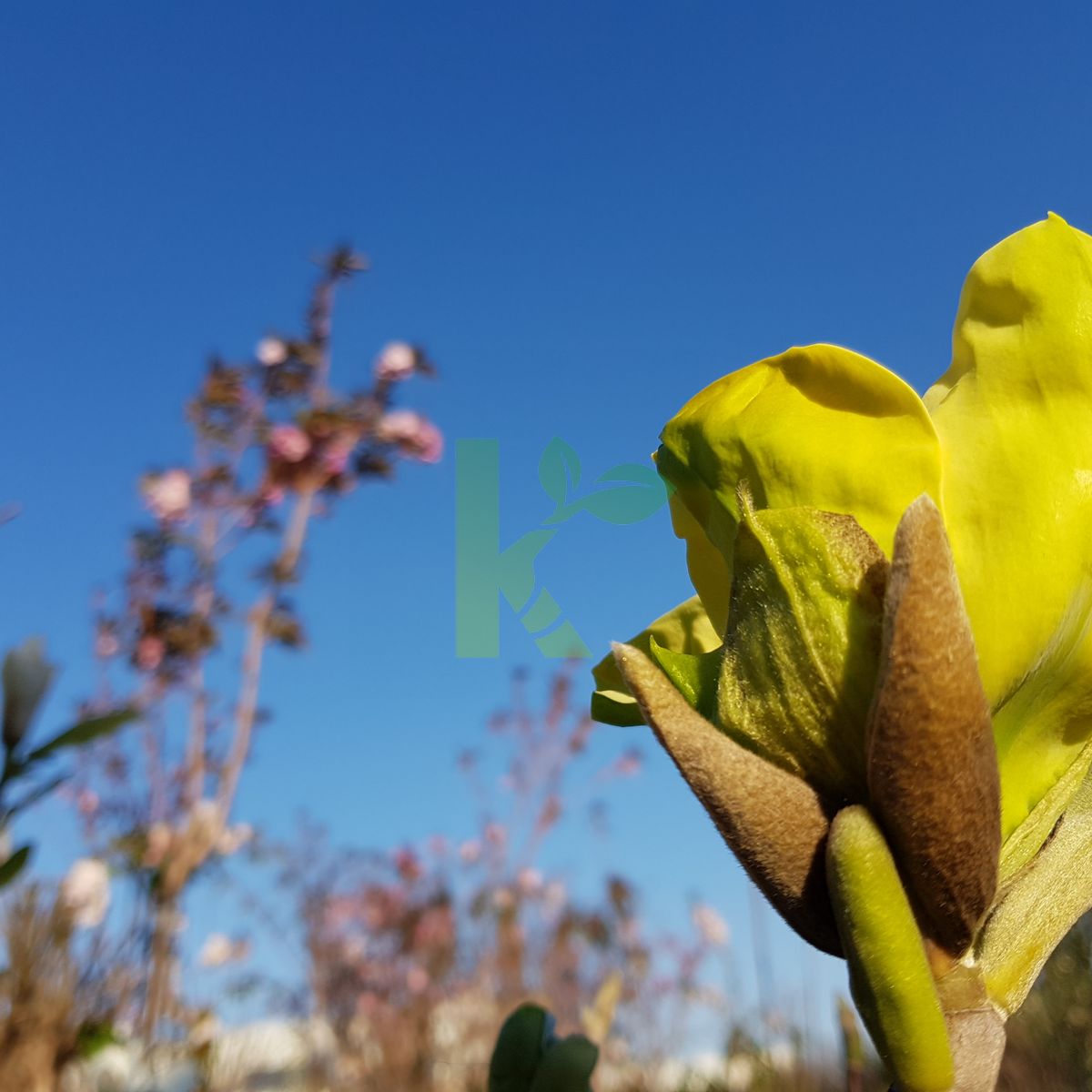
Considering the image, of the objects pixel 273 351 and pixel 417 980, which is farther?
pixel 417 980

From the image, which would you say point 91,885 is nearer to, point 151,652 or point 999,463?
point 151,652

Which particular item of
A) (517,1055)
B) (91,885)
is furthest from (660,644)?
(91,885)

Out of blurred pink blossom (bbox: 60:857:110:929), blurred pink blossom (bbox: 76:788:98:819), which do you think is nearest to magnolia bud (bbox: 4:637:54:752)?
blurred pink blossom (bbox: 60:857:110:929)

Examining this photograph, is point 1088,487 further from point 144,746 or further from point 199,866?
point 144,746

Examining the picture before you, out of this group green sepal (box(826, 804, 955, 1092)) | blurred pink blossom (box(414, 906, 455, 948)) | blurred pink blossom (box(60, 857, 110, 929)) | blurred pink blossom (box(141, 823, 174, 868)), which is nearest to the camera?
green sepal (box(826, 804, 955, 1092))

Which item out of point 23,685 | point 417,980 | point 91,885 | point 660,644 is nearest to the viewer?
point 660,644

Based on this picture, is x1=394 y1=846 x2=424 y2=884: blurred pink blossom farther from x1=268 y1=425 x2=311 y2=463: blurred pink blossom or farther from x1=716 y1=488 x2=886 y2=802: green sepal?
x1=716 y1=488 x2=886 y2=802: green sepal

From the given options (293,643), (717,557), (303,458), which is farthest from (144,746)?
(717,557)
